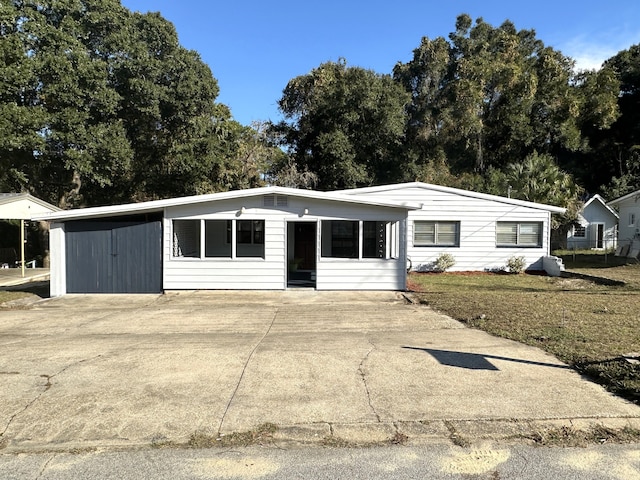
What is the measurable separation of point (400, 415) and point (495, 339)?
343cm

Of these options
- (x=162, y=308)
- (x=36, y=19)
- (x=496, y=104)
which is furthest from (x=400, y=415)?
(x=496, y=104)

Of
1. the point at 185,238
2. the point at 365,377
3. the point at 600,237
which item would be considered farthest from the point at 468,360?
the point at 600,237

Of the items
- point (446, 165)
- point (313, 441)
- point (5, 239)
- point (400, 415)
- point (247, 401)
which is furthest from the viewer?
point (446, 165)

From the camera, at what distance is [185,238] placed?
48.7ft

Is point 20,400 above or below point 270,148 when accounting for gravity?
below

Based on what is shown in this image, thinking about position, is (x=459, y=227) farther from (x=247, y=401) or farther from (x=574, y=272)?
(x=247, y=401)

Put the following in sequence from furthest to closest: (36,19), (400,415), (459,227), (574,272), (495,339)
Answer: (36,19) < (459,227) < (574,272) < (495,339) < (400,415)

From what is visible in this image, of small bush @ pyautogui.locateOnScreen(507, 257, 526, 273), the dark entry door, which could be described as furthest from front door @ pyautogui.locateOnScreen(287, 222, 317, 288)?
small bush @ pyautogui.locateOnScreen(507, 257, 526, 273)

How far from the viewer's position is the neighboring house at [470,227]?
57.8 feet

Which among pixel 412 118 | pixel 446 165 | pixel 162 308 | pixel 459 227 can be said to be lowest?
pixel 162 308

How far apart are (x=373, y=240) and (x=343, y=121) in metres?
11.9

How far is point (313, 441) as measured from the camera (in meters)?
3.64

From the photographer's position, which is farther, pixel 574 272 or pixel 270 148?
pixel 270 148

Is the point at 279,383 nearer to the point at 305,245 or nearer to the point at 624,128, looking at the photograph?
the point at 305,245
